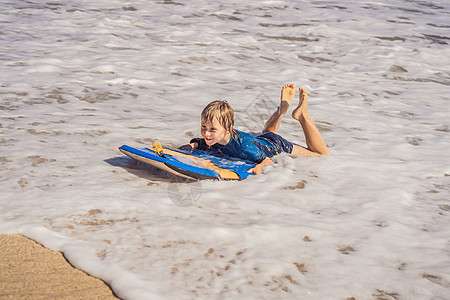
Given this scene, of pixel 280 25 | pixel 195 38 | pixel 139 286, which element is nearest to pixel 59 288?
pixel 139 286

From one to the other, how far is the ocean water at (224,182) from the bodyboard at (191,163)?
11 cm

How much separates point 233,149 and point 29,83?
145 inches

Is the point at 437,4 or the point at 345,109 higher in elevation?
the point at 437,4

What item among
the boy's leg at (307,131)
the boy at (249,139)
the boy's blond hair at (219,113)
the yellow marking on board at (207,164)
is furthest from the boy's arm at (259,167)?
the boy's leg at (307,131)

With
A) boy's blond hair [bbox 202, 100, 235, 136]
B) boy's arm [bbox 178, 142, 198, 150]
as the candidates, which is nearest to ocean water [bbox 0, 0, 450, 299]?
boy's arm [bbox 178, 142, 198, 150]

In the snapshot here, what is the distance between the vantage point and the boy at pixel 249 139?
4395mm

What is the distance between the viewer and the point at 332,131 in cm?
621

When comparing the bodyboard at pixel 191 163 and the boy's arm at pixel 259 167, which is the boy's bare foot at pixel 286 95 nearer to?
the boy's arm at pixel 259 167

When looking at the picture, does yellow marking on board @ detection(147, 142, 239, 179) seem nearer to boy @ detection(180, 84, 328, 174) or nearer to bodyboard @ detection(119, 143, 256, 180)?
bodyboard @ detection(119, 143, 256, 180)

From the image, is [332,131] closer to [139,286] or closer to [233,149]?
[233,149]

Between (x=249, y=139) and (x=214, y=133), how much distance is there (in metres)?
0.41

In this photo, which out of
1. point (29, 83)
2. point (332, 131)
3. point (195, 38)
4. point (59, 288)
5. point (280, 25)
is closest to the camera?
point (59, 288)

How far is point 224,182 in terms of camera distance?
4383 millimetres

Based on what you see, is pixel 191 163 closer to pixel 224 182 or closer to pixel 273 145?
pixel 224 182
